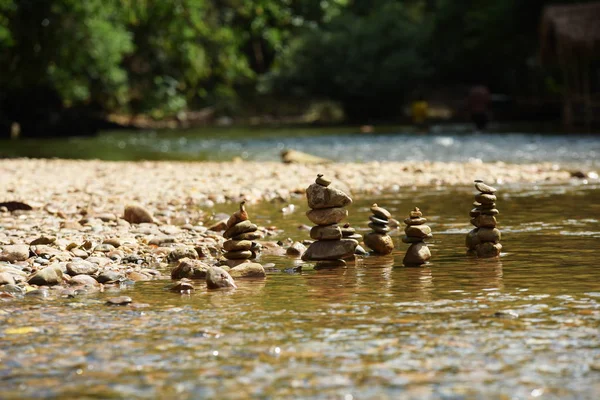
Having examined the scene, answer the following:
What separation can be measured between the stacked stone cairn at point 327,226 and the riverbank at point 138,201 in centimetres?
95

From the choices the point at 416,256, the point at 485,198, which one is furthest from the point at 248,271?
the point at 485,198

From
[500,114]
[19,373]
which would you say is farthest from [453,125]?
[19,373]

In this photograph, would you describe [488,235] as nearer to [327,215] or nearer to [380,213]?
[380,213]

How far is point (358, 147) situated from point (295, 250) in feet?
65.1

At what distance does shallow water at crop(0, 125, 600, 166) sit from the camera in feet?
79.7

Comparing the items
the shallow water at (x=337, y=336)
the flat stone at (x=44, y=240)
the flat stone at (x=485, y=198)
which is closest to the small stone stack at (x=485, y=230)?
the flat stone at (x=485, y=198)

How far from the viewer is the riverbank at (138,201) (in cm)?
809

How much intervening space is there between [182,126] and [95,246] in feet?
146

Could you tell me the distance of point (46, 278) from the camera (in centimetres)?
733

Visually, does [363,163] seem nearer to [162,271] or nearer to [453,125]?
[162,271]

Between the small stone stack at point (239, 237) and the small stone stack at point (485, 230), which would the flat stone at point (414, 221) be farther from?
the small stone stack at point (239, 237)

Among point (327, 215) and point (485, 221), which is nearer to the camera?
point (327, 215)

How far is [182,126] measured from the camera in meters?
53.3

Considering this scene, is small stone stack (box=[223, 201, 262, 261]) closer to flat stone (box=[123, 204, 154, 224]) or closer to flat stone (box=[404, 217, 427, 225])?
flat stone (box=[404, 217, 427, 225])
